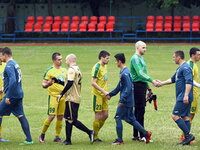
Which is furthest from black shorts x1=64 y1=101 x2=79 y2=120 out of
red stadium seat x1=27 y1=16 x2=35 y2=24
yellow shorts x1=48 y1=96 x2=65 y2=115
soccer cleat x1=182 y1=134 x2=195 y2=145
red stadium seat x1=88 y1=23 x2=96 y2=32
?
red stadium seat x1=27 y1=16 x2=35 y2=24

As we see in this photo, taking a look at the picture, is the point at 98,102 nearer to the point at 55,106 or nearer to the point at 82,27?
the point at 55,106

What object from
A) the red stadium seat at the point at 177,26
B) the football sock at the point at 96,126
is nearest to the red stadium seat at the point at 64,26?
the red stadium seat at the point at 177,26

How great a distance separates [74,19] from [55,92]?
30734 millimetres

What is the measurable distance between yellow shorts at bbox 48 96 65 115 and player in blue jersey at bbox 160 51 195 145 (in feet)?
8.59

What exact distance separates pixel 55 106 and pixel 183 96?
297 centimetres

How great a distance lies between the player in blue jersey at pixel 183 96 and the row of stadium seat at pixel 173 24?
28569 millimetres

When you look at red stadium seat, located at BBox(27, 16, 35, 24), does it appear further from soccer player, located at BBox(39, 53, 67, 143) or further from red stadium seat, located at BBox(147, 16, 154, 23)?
soccer player, located at BBox(39, 53, 67, 143)

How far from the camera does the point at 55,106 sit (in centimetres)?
1250

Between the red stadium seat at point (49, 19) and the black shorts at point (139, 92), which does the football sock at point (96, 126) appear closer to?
the black shorts at point (139, 92)

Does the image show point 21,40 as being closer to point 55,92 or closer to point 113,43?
point 113,43

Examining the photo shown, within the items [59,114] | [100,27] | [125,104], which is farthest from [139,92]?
[100,27]

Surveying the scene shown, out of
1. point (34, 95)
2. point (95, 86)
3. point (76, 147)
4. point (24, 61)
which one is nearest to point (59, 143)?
point (76, 147)

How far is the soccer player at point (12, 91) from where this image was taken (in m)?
11.8

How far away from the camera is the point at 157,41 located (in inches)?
1609
